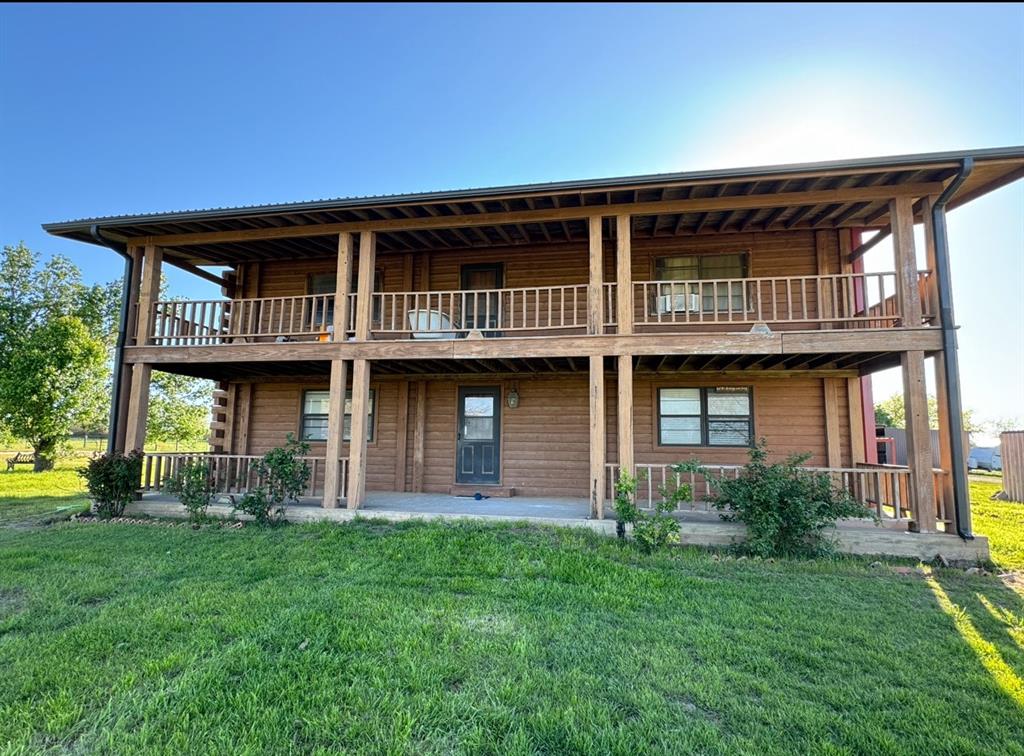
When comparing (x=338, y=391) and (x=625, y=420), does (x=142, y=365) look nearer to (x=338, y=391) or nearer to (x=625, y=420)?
(x=338, y=391)

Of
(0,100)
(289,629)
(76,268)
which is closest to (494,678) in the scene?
(289,629)

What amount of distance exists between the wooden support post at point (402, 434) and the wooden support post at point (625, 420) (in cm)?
499

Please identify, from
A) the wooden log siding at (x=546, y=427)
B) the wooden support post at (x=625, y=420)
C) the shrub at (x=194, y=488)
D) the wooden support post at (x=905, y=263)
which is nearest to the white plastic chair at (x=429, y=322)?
the wooden log siding at (x=546, y=427)

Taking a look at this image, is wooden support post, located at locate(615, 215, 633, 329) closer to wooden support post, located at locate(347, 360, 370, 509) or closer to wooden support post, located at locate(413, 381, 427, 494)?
wooden support post, located at locate(347, 360, 370, 509)

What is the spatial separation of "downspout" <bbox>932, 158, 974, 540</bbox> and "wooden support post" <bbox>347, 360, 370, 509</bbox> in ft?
27.3

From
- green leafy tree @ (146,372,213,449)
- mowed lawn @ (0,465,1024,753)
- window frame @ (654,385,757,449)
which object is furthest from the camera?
green leafy tree @ (146,372,213,449)

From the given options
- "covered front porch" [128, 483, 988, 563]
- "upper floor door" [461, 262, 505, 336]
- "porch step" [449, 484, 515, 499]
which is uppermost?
"upper floor door" [461, 262, 505, 336]

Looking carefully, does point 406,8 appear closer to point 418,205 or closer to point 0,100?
point 418,205

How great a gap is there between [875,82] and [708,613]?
565 cm

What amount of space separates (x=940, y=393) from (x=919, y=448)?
86 cm

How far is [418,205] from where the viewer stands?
26.1 feet

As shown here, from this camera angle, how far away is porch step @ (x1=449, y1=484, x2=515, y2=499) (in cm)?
1005

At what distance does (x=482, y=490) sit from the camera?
400 inches

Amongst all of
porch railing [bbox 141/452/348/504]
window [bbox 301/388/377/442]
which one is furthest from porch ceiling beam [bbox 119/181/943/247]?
porch railing [bbox 141/452/348/504]
